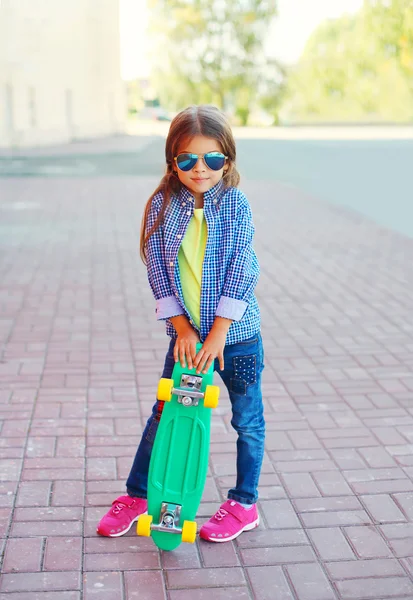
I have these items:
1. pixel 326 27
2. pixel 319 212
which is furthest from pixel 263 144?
pixel 326 27

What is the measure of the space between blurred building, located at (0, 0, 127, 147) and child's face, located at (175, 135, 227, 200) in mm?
23223

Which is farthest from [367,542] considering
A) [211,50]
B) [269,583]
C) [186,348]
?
[211,50]

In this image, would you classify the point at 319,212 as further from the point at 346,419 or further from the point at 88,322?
the point at 346,419

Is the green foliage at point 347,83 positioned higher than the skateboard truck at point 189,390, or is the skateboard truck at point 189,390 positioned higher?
the skateboard truck at point 189,390

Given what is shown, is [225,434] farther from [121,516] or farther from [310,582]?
[310,582]

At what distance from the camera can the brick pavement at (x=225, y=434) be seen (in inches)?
101

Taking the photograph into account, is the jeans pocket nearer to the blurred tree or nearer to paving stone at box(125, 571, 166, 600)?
paving stone at box(125, 571, 166, 600)

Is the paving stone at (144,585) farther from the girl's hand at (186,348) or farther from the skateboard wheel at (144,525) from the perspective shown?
the girl's hand at (186,348)

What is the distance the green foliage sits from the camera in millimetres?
49875

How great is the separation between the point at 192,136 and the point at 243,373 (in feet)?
2.64

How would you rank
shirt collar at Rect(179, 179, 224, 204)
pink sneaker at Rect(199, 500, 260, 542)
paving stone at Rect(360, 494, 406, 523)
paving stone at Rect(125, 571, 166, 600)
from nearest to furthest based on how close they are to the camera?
paving stone at Rect(125, 571, 166, 600)
shirt collar at Rect(179, 179, 224, 204)
pink sneaker at Rect(199, 500, 260, 542)
paving stone at Rect(360, 494, 406, 523)

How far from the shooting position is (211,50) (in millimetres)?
52031

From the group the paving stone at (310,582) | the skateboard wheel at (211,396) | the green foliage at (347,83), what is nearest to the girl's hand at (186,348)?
the skateboard wheel at (211,396)

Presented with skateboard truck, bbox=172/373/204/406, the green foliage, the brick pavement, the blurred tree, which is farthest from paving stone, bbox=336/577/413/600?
the blurred tree
